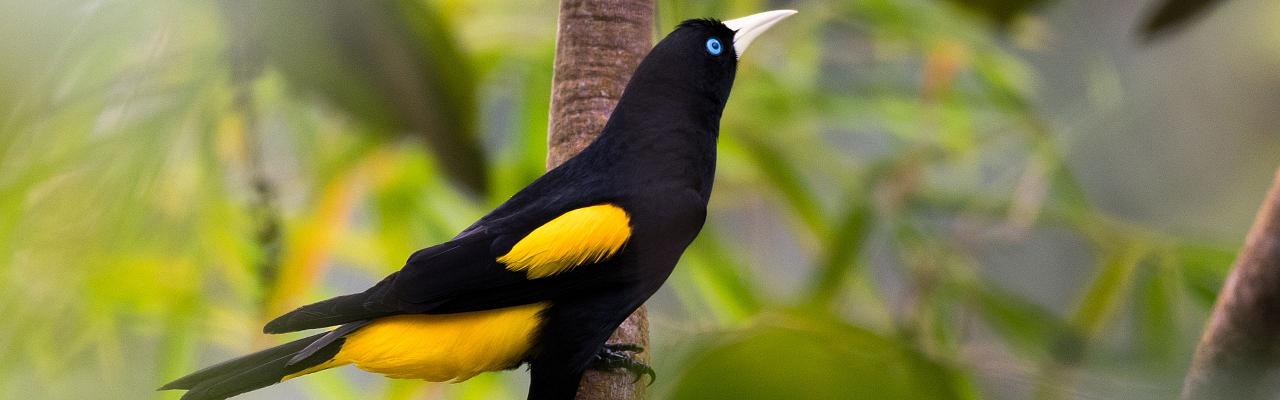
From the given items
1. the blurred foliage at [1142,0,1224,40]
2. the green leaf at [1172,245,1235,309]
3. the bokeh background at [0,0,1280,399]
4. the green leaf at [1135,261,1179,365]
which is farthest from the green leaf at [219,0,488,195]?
the green leaf at [1172,245,1235,309]

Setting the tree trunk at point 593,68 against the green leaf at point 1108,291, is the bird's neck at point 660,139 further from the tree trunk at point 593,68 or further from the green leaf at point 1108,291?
the green leaf at point 1108,291

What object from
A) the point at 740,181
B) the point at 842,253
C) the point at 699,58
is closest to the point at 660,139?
the point at 699,58

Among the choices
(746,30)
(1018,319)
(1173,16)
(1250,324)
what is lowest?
(1018,319)

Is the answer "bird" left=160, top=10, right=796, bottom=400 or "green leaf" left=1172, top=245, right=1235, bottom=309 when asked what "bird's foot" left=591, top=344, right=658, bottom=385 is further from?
"green leaf" left=1172, top=245, right=1235, bottom=309

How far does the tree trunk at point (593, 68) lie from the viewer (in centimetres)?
119

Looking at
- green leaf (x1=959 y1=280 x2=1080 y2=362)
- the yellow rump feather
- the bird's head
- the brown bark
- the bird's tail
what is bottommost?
green leaf (x1=959 y1=280 x2=1080 y2=362)

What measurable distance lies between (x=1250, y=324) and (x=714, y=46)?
57 centimetres

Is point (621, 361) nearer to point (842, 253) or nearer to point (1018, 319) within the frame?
point (842, 253)

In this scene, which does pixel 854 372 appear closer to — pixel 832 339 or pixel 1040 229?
pixel 832 339

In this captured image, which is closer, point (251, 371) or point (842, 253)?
point (251, 371)

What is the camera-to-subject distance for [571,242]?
1016 mm

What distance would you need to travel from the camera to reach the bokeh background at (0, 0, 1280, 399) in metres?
0.95

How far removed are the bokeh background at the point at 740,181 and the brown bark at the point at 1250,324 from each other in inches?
2.4

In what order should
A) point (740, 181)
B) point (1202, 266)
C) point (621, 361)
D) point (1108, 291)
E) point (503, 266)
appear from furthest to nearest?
point (740, 181) < point (1202, 266) < point (1108, 291) < point (621, 361) < point (503, 266)
